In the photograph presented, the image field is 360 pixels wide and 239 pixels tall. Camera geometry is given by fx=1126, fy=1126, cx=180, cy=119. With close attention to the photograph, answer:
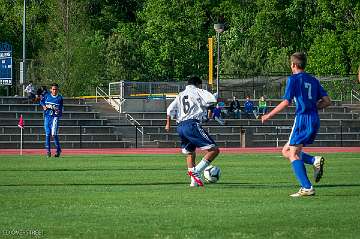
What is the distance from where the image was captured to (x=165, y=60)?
86250 mm

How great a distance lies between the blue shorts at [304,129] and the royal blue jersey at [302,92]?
90 millimetres

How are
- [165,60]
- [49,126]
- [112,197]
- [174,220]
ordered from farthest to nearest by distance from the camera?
[165,60] → [49,126] → [112,197] → [174,220]

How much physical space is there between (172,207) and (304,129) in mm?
3122

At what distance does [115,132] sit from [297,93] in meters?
37.4

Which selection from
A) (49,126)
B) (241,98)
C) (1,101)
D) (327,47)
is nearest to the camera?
(49,126)

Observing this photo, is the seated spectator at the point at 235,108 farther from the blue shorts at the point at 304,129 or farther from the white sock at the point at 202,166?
the blue shorts at the point at 304,129

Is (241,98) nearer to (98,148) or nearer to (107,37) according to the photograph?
(98,148)

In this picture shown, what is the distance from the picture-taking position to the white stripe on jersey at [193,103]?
1944cm

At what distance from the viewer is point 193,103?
19.5 meters

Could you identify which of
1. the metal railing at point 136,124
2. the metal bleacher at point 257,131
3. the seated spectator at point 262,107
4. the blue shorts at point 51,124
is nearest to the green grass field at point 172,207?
the blue shorts at point 51,124

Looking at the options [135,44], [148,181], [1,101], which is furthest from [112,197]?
[135,44]

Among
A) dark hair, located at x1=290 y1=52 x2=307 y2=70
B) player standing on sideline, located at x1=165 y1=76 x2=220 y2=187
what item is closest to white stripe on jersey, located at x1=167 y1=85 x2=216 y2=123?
player standing on sideline, located at x1=165 y1=76 x2=220 y2=187

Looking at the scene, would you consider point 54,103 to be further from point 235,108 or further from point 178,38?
point 178,38

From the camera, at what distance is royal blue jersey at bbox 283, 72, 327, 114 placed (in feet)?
54.1
